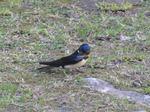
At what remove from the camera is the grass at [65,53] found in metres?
5.06

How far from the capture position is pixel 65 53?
23.7ft

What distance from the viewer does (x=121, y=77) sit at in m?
6.02

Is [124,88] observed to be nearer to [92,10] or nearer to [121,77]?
[121,77]

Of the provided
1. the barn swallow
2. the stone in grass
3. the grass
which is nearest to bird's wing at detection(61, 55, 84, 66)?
the barn swallow

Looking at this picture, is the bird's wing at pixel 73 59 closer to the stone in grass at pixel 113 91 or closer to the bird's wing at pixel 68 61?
the bird's wing at pixel 68 61

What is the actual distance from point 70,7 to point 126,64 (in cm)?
357

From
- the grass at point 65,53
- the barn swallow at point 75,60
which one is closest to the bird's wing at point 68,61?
the barn swallow at point 75,60

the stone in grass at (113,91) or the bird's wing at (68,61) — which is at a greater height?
Result: the bird's wing at (68,61)

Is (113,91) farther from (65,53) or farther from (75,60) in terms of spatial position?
(65,53)

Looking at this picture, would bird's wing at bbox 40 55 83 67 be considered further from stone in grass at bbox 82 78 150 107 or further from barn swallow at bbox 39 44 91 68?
stone in grass at bbox 82 78 150 107

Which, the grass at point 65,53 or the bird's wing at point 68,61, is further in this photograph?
the bird's wing at point 68,61

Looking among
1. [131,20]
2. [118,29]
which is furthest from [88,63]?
[131,20]

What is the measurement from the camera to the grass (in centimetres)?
506

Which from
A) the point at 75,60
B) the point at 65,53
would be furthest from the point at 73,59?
the point at 65,53
